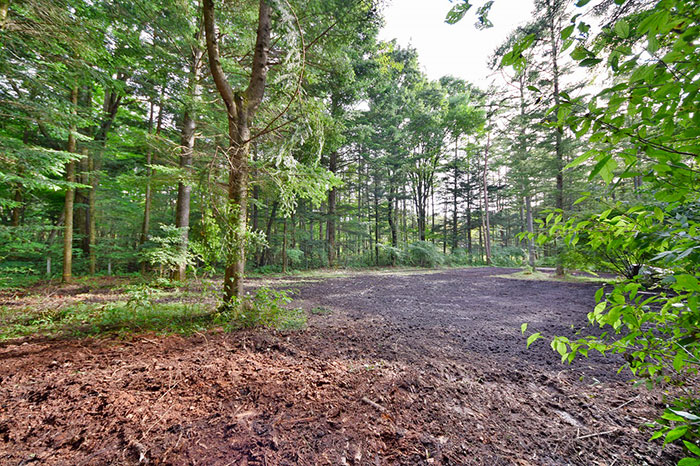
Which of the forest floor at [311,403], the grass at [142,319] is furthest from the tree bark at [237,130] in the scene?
the forest floor at [311,403]

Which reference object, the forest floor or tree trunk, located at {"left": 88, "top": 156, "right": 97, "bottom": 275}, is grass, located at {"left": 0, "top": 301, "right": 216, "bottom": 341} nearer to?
the forest floor

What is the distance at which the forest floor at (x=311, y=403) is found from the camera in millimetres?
1402

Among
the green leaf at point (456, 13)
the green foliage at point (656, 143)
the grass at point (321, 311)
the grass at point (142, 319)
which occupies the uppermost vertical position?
the green leaf at point (456, 13)

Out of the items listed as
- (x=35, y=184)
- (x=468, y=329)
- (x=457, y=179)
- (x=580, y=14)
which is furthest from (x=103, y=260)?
(x=457, y=179)

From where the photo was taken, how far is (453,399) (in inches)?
75.5

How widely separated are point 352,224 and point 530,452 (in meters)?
14.6

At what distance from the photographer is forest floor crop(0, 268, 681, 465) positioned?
4.60 feet

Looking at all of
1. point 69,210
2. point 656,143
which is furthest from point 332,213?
point 656,143

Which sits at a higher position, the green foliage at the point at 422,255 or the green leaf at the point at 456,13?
the green leaf at the point at 456,13

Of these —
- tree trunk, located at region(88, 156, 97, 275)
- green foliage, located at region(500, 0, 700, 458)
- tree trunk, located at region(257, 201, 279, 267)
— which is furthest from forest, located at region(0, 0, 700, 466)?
tree trunk, located at region(257, 201, 279, 267)

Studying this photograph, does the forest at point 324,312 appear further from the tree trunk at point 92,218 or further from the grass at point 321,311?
Result: the tree trunk at point 92,218

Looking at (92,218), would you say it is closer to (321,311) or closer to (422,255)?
(321,311)

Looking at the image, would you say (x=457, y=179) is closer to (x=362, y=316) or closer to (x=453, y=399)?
(x=362, y=316)

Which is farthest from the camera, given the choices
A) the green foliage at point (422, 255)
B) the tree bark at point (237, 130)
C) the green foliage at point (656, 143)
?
the green foliage at point (422, 255)
